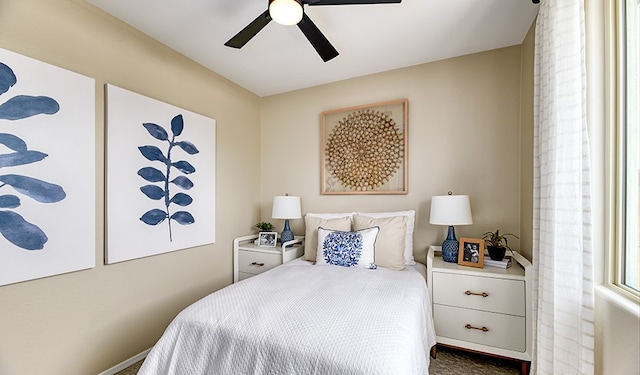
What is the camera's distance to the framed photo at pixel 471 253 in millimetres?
2055

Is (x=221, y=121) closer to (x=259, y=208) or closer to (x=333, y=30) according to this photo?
(x=259, y=208)

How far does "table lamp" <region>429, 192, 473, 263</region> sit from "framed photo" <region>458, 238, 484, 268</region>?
86 millimetres

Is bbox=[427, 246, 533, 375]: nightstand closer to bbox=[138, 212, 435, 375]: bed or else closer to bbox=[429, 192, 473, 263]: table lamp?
bbox=[429, 192, 473, 263]: table lamp

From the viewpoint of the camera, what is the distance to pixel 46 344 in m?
1.61

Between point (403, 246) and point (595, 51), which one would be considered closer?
point (595, 51)

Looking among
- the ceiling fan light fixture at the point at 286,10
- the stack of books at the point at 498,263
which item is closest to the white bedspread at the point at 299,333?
the stack of books at the point at 498,263

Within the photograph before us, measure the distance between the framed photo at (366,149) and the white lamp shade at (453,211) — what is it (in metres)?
0.54

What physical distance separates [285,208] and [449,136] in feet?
5.78

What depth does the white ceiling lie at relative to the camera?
186 centimetres

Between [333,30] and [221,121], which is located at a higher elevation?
[333,30]

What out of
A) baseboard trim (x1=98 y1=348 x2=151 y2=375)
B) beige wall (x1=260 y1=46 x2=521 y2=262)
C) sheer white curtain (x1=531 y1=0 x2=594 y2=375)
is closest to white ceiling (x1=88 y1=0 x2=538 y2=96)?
beige wall (x1=260 y1=46 x2=521 y2=262)

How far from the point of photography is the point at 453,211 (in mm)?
2127

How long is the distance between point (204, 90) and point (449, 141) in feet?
8.04

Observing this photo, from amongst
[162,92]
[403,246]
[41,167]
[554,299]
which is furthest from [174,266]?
[554,299]
